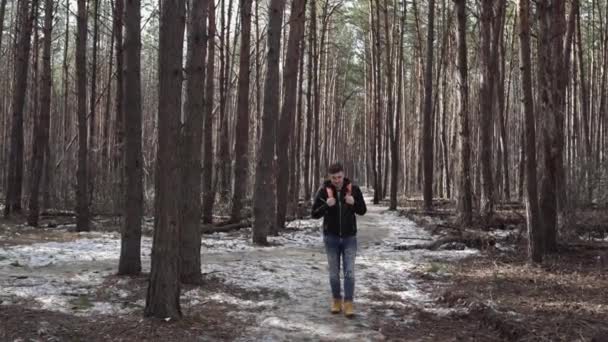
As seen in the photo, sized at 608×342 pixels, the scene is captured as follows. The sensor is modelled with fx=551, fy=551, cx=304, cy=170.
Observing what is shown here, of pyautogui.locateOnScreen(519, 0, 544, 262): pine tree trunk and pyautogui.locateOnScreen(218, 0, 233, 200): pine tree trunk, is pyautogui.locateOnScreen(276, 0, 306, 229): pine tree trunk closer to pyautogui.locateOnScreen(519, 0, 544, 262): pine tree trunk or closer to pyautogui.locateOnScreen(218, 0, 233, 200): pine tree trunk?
pyautogui.locateOnScreen(218, 0, 233, 200): pine tree trunk

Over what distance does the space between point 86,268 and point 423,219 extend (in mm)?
10939

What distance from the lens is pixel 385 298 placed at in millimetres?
6992

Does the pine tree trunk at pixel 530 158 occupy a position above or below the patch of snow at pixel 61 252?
above

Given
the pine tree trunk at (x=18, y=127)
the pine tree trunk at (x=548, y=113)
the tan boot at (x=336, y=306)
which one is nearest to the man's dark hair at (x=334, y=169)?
the tan boot at (x=336, y=306)

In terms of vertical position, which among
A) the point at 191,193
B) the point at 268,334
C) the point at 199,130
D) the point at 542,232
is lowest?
the point at 268,334

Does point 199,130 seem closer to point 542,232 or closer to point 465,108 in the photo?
point 542,232

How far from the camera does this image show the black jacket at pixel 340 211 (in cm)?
604

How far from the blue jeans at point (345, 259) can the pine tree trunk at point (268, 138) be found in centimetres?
515

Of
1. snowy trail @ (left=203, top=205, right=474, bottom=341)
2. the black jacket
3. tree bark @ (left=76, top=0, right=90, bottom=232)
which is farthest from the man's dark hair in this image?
tree bark @ (left=76, top=0, right=90, bottom=232)

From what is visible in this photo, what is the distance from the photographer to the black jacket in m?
6.04

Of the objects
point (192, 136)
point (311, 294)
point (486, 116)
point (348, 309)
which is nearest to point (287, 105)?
point (486, 116)

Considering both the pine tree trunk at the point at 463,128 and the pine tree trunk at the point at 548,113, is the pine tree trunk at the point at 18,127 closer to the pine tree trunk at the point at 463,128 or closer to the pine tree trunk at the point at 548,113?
the pine tree trunk at the point at 463,128

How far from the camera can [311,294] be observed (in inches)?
275

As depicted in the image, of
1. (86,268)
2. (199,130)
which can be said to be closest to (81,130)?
(86,268)
